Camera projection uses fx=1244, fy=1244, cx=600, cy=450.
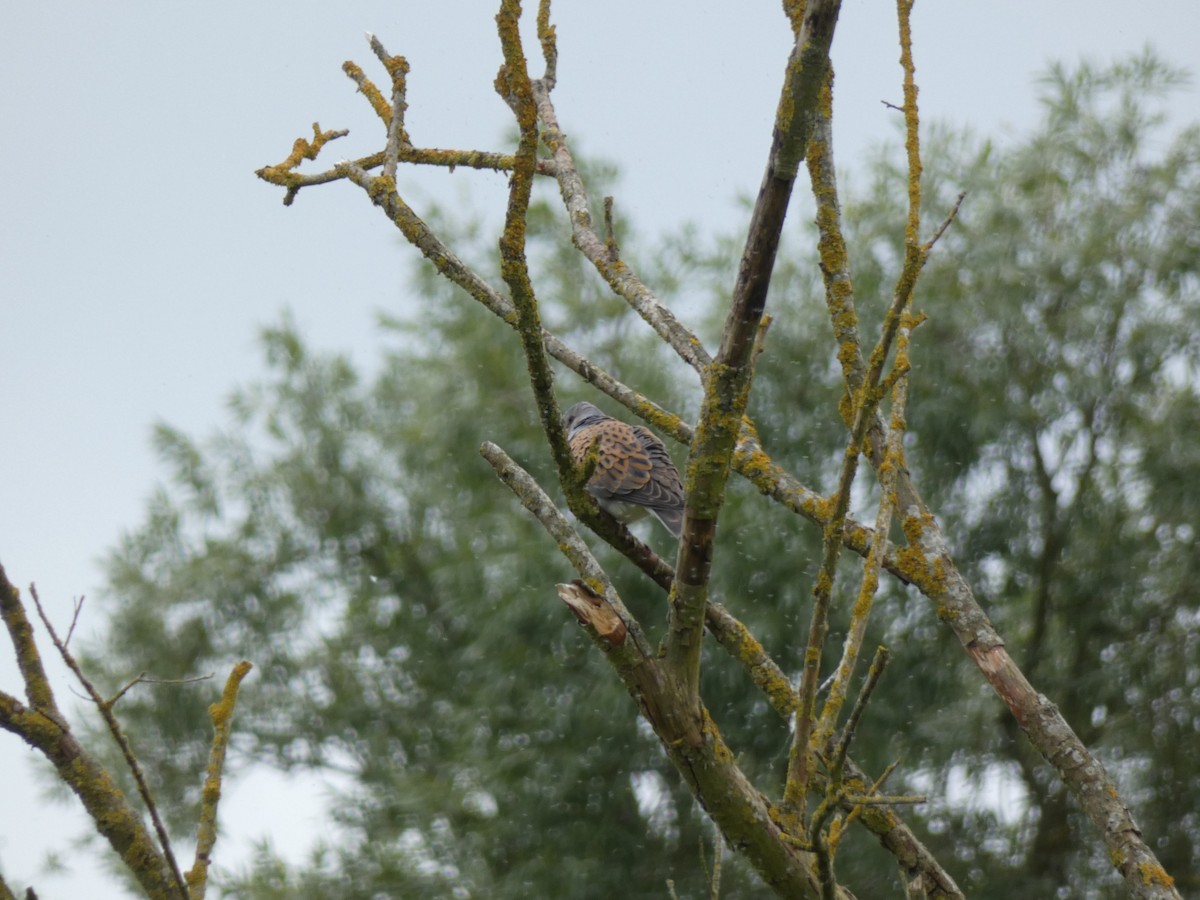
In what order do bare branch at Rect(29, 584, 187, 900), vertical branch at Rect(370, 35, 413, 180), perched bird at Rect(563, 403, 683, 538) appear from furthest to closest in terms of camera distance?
perched bird at Rect(563, 403, 683, 538) → vertical branch at Rect(370, 35, 413, 180) → bare branch at Rect(29, 584, 187, 900)

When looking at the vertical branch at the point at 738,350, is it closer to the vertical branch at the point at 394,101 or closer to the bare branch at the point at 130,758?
the bare branch at the point at 130,758

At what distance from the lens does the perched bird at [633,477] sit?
Answer: 15.6ft

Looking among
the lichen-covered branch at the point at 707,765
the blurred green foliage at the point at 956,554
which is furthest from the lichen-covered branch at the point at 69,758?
the blurred green foliage at the point at 956,554

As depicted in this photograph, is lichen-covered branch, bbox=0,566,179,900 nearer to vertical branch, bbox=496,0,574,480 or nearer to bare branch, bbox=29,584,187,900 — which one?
bare branch, bbox=29,584,187,900

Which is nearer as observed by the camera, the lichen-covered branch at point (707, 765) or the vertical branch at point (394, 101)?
the lichen-covered branch at point (707, 765)

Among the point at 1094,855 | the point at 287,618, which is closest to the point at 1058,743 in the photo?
the point at 1094,855

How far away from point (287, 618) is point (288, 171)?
8033 millimetres

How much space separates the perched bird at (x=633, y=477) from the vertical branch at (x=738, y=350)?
2708 millimetres

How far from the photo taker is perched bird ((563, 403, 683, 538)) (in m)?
4.77

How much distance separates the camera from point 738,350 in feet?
5.71

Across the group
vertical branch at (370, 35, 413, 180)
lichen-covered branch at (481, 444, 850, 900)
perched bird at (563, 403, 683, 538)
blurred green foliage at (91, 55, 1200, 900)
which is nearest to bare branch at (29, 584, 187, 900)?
lichen-covered branch at (481, 444, 850, 900)

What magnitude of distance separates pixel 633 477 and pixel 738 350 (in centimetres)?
311

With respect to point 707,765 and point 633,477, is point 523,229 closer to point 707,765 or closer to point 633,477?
point 707,765

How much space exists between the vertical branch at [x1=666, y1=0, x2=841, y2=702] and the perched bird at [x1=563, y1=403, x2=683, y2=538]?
2708 mm
